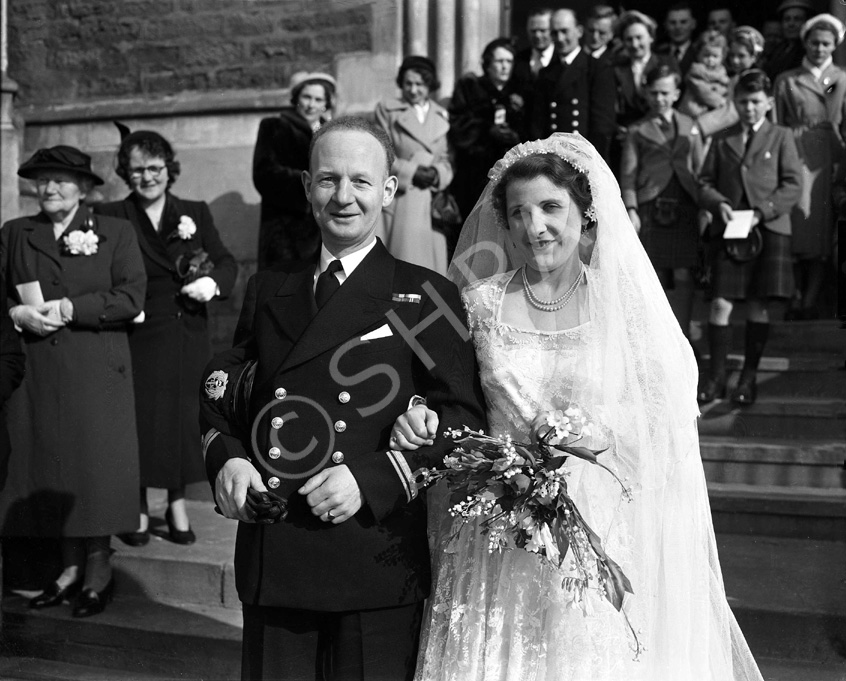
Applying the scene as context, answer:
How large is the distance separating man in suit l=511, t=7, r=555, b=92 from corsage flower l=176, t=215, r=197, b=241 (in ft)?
8.11

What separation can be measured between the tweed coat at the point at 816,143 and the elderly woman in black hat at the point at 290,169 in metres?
2.93

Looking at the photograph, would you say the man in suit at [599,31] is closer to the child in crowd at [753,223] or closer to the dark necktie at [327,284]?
the child in crowd at [753,223]

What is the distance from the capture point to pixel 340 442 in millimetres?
2520

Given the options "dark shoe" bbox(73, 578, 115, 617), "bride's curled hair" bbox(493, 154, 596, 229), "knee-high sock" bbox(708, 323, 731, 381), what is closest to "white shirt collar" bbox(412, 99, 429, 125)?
"knee-high sock" bbox(708, 323, 731, 381)

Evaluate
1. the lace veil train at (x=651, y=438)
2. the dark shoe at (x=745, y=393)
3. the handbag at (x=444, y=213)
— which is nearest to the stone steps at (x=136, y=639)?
the lace veil train at (x=651, y=438)

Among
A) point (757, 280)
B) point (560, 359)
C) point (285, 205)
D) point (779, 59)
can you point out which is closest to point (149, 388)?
Result: point (285, 205)

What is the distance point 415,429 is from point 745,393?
3.75 metres

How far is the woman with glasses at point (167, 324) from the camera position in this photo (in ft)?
16.6

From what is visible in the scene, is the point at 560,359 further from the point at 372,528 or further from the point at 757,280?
the point at 757,280

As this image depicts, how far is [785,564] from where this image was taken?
14.7 feet

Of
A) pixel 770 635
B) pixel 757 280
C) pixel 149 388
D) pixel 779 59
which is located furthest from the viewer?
pixel 779 59

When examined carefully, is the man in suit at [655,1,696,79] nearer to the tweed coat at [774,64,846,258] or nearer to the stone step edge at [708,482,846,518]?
the tweed coat at [774,64,846,258]

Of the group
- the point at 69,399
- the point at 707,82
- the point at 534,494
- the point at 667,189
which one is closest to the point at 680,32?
the point at 707,82

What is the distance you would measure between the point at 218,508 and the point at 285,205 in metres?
4.00
